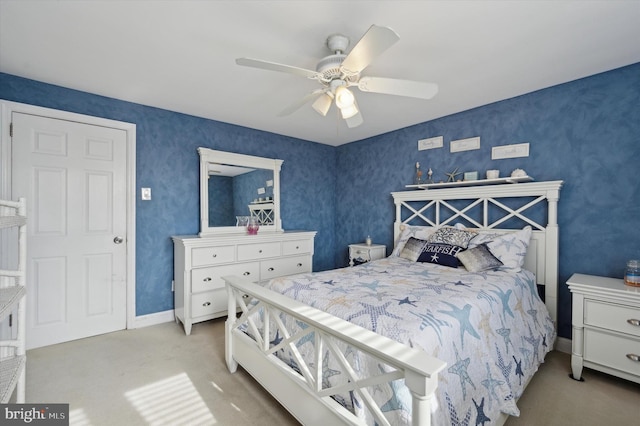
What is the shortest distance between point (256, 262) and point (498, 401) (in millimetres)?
2580

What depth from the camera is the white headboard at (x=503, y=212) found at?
258 cm

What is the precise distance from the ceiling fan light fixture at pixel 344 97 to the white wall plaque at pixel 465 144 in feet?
6.20

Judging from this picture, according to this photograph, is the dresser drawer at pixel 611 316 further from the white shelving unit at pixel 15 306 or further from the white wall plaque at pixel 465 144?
the white shelving unit at pixel 15 306

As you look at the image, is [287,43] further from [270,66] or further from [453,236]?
[453,236]

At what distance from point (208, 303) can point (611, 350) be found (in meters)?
3.39

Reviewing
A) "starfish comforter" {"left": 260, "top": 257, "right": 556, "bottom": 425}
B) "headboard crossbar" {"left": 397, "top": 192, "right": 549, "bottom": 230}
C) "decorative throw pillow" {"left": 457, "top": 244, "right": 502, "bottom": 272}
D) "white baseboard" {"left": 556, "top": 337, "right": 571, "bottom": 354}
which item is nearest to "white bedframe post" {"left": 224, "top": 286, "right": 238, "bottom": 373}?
"starfish comforter" {"left": 260, "top": 257, "right": 556, "bottom": 425}

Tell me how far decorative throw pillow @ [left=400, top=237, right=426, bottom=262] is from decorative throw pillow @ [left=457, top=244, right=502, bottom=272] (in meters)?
0.46

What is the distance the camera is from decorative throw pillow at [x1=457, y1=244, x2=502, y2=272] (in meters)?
2.51

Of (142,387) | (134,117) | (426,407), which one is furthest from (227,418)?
(134,117)

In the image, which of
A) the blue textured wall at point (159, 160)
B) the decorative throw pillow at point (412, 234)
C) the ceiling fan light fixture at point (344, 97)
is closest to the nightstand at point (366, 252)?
the decorative throw pillow at point (412, 234)

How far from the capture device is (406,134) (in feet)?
12.7

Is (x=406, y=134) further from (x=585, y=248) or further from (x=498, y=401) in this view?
(x=498, y=401)

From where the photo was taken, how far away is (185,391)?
1989 millimetres

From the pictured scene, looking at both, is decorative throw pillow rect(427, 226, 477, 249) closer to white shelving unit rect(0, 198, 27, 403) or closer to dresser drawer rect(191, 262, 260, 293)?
dresser drawer rect(191, 262, 260, 293)
